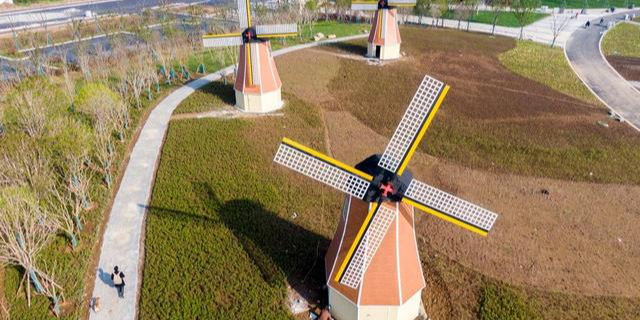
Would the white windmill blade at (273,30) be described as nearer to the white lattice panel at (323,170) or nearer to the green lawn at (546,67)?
the white lattice panel at (323,170)

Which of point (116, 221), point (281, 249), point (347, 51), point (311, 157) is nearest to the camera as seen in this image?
point (311, 157)

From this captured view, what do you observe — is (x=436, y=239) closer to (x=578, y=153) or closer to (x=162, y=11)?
(x=578, y=153)

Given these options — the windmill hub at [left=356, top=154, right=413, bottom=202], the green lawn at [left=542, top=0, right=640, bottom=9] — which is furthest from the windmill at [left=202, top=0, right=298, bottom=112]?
the green lawn at [left=542, top=0, right=640, bottom=9]

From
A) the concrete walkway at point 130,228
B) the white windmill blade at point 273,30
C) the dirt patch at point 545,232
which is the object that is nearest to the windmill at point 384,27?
the white windmill blade at point 273,30

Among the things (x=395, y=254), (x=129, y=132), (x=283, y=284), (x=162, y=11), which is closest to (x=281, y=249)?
(x=283, y=284)

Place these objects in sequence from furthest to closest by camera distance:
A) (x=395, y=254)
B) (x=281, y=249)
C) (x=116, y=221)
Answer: (x=116, y=221) → (x=281, y=249) → (x=395, y=254)

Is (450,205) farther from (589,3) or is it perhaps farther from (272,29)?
(589,3)
